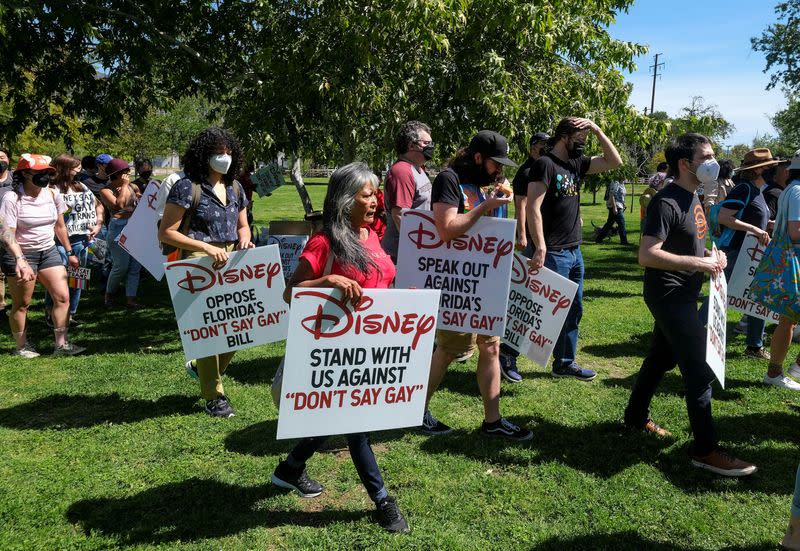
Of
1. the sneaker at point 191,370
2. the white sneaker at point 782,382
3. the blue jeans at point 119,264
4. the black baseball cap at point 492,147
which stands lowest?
the sneaker at point 191,370

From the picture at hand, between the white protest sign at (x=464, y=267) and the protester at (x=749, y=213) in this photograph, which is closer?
the white protest sign at (x=464, y=267)

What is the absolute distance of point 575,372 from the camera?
5.88m

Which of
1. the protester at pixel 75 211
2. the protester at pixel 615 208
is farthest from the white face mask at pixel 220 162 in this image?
the protester at pixel 615 208

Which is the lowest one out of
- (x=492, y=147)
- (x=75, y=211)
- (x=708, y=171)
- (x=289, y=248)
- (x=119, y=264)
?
(x=119, y=264)

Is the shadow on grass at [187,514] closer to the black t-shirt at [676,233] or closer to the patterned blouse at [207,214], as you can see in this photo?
the patterned blouse at [207,214]

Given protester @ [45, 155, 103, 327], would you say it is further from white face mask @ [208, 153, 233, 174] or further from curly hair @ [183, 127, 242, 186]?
white face mask @ [208, 153, 233, 174]

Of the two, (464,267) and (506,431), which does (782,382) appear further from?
(464,267)

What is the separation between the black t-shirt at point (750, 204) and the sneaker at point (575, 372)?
7.57ft

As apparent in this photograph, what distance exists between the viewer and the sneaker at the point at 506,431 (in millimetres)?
4535

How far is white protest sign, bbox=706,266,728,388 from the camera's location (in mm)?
3695

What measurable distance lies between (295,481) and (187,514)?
0.60 metres

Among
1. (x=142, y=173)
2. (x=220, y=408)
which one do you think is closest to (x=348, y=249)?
(x=220, y=408)

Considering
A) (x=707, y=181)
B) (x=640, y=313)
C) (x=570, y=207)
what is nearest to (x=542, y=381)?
(x=570, y=207)

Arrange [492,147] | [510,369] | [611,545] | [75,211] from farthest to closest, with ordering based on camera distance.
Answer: [75,211] < [510,369] < [492,147] < [611,545]
